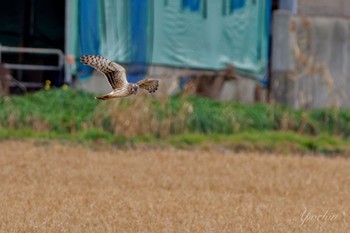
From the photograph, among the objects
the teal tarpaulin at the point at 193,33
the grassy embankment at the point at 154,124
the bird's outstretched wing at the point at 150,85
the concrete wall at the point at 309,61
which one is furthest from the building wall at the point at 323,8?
the bird's outstretched wing at the point at 150,85

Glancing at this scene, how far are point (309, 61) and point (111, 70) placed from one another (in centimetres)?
1276

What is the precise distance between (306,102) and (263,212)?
9969mm

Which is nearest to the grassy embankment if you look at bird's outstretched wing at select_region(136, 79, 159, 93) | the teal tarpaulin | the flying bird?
the teal tarpaulin

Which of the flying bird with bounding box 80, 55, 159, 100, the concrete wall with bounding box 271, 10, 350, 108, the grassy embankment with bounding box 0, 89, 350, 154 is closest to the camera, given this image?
the flying bird with bounding box 80, 55, 159, 100

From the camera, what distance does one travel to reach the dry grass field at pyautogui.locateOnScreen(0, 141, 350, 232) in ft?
29.5

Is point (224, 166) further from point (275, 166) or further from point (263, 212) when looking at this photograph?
point (263, 212)

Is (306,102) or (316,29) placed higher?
(316,29)

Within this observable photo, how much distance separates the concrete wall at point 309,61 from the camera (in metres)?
19.4

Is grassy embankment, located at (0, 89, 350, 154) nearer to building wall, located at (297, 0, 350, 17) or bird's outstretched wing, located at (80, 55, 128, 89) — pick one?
building wall, located at (297, 0, 350, 17)

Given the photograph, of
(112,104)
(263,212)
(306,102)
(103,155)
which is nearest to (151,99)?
(112,104)

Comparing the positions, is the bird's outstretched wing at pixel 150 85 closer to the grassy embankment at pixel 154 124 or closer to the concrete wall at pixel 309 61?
the grassy embankment at pixel 154 124

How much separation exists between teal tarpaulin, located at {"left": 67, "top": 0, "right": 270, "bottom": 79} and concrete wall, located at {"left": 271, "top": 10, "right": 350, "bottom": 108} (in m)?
0.30

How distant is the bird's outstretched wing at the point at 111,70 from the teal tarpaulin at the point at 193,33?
10.2m

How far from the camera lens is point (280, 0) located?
2002cm
